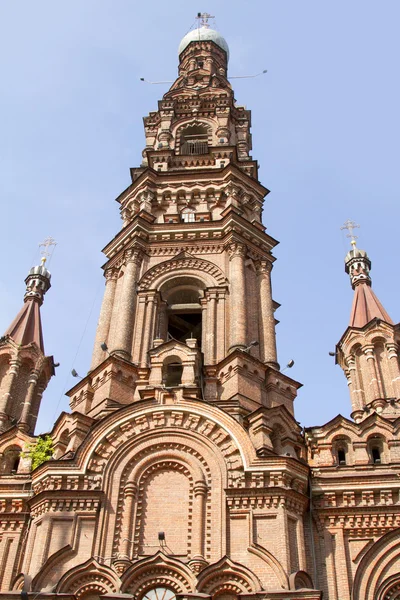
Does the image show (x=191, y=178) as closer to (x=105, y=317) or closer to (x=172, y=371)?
(x=105, y=317)

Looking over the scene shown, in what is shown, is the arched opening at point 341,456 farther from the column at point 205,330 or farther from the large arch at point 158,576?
the large arch at point 158,576

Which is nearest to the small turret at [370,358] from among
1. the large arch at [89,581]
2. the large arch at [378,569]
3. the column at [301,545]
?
the large arch at [378,569]

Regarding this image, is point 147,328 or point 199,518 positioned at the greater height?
point 147,328

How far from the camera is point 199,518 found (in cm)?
1828

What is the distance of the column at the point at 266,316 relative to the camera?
24.5 meters

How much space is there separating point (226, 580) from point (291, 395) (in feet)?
25.2

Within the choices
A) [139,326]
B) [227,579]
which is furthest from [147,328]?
[227,579]

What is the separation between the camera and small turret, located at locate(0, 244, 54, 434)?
84.8 feet

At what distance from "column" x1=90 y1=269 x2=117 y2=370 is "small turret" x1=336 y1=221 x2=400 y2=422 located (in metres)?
8.41

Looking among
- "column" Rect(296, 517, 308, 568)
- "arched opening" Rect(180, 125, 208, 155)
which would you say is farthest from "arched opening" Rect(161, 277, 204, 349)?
"arched opening" Rect(180, 125, 208, 155)

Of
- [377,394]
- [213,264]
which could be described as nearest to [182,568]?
[377,394]

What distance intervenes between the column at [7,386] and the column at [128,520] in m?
7.32

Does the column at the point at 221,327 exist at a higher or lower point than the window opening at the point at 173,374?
higher

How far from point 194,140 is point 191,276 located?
10.6m
